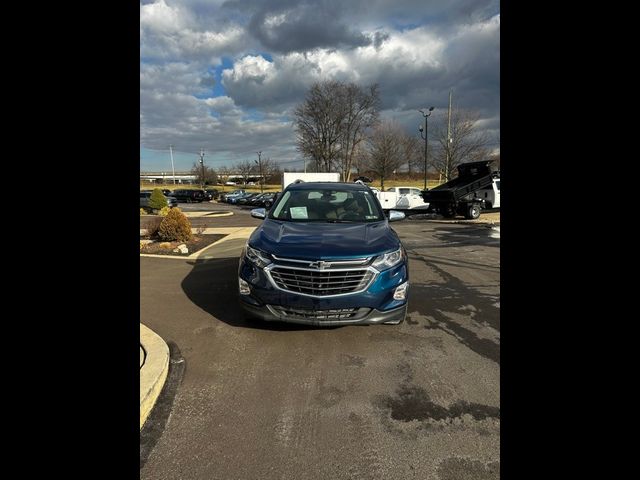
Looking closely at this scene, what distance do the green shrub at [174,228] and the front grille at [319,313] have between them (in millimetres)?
7509

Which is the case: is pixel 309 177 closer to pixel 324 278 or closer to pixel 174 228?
pixel 174 228

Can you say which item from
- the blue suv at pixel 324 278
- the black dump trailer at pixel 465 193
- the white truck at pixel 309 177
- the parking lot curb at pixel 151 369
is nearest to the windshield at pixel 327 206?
the blue suv at pixel 324 278

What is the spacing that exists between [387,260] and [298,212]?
168 centimetres

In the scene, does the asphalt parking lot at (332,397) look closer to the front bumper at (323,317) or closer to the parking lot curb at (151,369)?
the parking lot curb at (151,369)

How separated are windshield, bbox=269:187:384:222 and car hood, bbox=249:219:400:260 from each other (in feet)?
1.01

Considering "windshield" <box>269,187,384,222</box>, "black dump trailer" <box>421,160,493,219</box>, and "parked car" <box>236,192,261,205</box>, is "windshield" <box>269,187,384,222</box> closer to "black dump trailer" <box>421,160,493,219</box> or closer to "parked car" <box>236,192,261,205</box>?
"black dump trailer" <box>421,160,493,219</box>

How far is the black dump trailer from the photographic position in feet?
60.5
